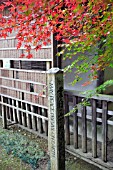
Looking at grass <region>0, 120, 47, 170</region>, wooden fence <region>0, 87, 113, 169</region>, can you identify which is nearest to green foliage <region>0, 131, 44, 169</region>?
grass <region>0, 120, 47, 170</region>

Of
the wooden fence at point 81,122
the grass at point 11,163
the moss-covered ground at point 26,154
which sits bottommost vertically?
the grass at point 11,163

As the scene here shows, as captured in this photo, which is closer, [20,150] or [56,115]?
[56,115]

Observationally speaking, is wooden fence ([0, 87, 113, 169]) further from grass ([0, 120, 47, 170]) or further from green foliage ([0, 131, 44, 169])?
green foliage ([0, 131, 44, 169])

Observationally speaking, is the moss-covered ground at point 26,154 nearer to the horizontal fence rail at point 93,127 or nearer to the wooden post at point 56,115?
the horizontal fence rail at point 93,127

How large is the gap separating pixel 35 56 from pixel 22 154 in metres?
2.04

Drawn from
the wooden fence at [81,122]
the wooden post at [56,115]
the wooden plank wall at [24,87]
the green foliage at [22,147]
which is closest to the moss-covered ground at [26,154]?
the green foliage at [22,147]

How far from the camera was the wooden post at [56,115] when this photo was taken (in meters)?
2.37

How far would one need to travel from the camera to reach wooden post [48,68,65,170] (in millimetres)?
2373

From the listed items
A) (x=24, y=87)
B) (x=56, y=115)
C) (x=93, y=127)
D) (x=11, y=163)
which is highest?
(x=24, y=87)

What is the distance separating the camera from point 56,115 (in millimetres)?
2443

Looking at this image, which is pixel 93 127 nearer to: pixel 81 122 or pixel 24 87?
pixel 81 122

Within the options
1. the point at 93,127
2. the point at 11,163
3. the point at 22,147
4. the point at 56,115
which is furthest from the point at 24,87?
the point at 56,115

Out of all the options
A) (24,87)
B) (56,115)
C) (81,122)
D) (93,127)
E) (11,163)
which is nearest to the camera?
(56,115)

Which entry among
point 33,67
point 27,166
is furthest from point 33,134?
point 33,67
